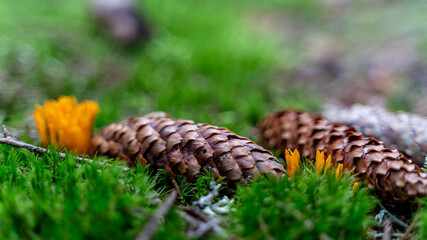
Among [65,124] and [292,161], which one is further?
[65,124]

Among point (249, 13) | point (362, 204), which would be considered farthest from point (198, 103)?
point (249, 13)

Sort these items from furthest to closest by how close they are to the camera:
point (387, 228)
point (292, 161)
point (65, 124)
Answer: point (65, 124) < point (292, 161) < point (387, 228)

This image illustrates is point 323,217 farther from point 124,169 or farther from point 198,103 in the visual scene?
point 198,103

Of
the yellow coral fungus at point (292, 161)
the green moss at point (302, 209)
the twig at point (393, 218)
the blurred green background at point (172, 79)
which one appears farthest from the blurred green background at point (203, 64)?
the twig at point (393, 218)

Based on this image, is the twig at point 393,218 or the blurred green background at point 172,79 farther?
the twig at point 393,218

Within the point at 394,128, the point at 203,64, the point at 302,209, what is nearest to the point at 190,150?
the point at 302,209

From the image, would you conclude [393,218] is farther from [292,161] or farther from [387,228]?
[292,161]

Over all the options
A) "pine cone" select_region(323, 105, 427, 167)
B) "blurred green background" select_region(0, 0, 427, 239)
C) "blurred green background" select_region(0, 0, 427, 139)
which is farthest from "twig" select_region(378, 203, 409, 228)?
"blurred green background" select_region(0, 0, 427, 139)

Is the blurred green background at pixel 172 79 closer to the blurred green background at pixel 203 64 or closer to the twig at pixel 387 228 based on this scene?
the blurred green background at pixel 203 64
